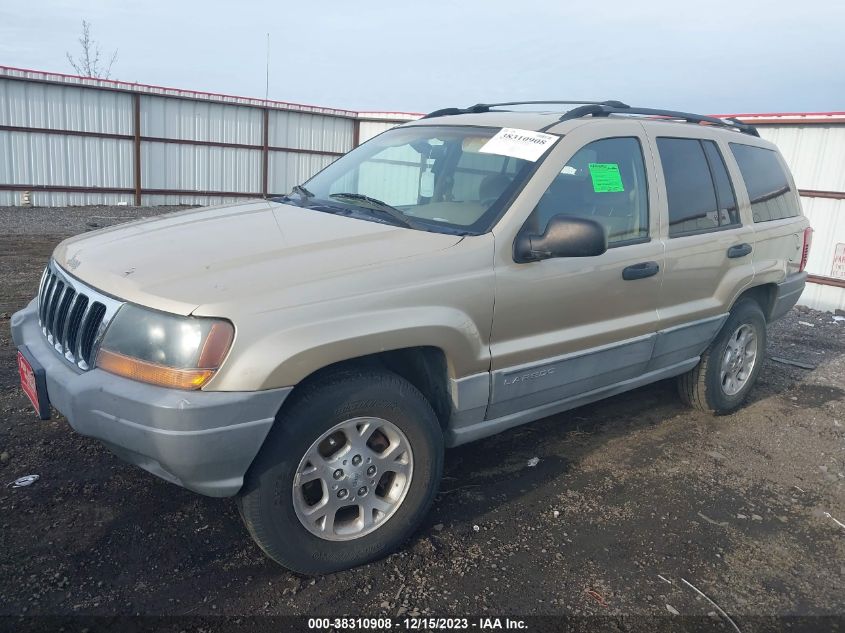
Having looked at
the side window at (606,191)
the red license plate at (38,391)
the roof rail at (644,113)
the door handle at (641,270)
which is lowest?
the red license plate at (38,391)

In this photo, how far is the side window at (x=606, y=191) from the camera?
3.37 meters

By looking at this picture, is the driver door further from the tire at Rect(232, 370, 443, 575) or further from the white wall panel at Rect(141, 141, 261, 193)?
the white wall panel at Rect(141, 141, 261, 193)

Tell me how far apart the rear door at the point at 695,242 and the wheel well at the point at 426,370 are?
5.21 ft

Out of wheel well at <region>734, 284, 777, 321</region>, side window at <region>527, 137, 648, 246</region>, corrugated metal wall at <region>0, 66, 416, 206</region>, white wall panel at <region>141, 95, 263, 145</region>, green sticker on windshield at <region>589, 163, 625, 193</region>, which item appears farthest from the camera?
white wall panel at <region>141, 95, 263, 145</region>

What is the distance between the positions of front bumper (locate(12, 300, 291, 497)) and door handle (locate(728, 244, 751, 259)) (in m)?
3.19

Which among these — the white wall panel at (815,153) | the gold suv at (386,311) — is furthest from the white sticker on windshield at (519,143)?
the white wall panel at (815,153)

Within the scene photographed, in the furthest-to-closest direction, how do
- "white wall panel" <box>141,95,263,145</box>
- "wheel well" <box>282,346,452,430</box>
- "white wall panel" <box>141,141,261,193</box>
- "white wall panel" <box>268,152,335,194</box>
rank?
1. "white wall panel" <box>268,152,335,194</box>
2. "white wall panel" <box>141,141,261,193</box>
3. "white wall panel" <box>141,95,263,145</box>
4. "wheel well" <box>282,346,452,430</box>

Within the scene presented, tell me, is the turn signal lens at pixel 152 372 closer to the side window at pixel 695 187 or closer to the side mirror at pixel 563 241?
the side mirror at pixel 563 241

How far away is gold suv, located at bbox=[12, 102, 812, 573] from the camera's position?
7.89ft

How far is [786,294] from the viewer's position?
5.11 m

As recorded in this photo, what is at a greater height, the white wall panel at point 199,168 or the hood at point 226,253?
the hood at point 226,253

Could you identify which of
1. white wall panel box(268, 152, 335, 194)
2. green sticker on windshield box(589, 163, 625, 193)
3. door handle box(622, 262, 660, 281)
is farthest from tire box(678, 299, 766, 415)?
white wall panel box(268, 152, 335, 194)

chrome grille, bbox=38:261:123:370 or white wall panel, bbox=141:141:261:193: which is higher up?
chrome grille, bbox=38:261:123:370

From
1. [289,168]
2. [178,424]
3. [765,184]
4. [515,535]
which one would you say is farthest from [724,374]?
[289,168]
